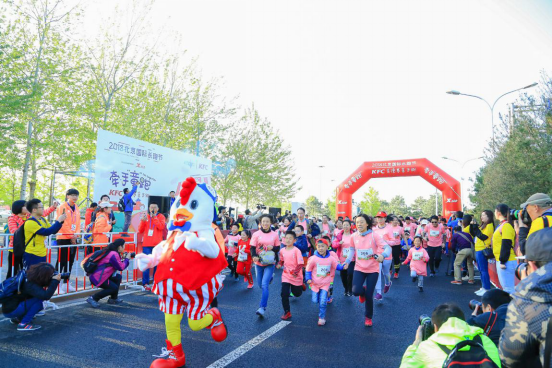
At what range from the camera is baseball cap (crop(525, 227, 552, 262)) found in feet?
6.55

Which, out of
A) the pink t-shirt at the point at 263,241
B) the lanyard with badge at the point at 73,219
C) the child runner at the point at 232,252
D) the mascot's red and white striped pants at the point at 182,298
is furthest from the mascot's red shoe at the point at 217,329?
the child runner at the point at 232,252

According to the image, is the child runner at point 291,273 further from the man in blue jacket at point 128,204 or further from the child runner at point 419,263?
the man in blue jacket at point 128,204

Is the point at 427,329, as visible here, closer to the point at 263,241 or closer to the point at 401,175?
the point at 263,241

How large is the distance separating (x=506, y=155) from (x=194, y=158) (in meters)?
14.8

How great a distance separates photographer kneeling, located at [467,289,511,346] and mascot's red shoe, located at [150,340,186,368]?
283 cm

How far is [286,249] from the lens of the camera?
669cm

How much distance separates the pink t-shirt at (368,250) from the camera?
6227 millimetres

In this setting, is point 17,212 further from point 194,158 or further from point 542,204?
point 194,158

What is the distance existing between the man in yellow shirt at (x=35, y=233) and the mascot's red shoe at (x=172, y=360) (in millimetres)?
2966

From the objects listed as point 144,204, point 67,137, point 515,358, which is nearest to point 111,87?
point 67,137

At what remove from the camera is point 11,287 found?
210 inches

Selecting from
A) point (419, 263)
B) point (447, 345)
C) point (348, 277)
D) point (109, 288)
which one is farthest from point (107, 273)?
point (419, 263)

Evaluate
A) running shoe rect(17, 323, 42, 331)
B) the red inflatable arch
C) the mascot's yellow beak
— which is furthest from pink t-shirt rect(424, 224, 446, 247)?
the red inflatable arch

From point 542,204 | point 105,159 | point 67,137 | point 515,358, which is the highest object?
point 67,137
